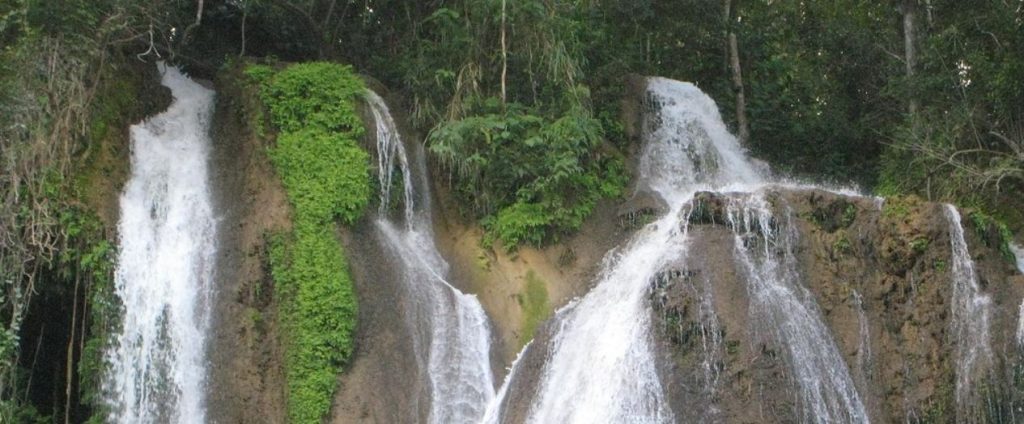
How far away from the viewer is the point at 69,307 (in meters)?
15.0

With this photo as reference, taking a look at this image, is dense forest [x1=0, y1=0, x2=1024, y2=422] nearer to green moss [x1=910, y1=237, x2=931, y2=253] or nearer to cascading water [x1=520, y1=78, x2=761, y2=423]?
green moss [x1=910, y1=237, x2=931, y2=253]

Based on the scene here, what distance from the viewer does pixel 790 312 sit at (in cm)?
1369

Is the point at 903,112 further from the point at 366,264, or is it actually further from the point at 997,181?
the point at 366,264

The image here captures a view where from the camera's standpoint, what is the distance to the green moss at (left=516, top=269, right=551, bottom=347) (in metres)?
16.1

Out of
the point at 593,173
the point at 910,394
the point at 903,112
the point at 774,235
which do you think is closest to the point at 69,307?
the point at 593,173

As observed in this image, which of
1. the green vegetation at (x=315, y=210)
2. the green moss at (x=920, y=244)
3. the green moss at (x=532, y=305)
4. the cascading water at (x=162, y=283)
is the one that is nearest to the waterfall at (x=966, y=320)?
the green moss at (x=920, y=244)

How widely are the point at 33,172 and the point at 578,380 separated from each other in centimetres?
726

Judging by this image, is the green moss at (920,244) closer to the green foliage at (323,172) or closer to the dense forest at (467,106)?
the dense forest at (467,106)

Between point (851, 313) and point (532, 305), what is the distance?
4.57m

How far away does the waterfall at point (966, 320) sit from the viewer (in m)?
13.2

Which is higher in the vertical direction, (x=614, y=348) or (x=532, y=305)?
(x=614, y=348)

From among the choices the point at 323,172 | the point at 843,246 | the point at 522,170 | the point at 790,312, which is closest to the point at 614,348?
the point at 790,312

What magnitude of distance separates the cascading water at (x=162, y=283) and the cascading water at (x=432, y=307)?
2626mm

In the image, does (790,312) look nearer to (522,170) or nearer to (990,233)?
(990,233)
